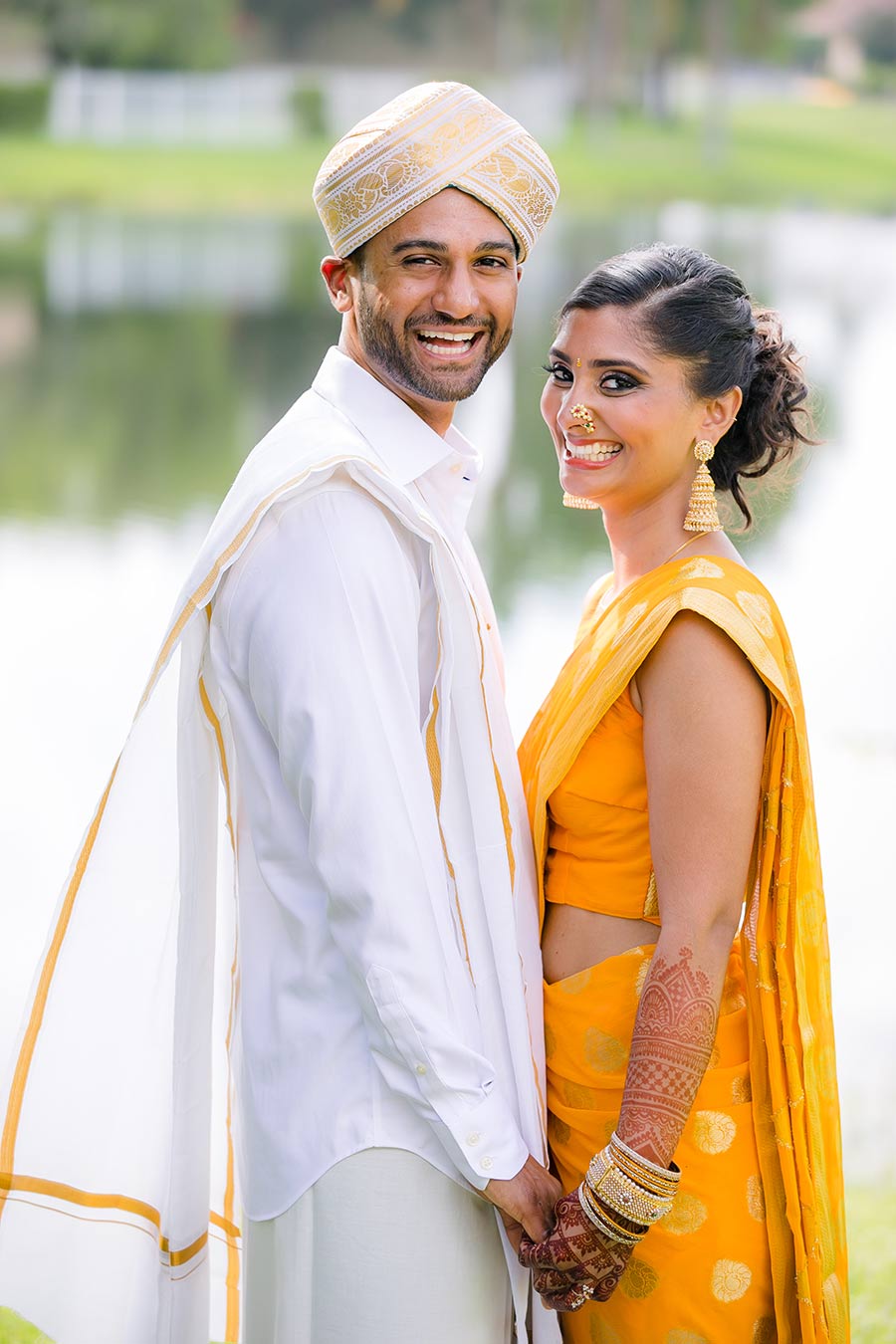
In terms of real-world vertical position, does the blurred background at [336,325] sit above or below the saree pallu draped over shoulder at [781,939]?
above

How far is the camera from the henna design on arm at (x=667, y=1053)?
1623 millimetres

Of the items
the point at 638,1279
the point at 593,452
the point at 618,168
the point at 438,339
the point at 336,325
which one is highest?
the point at 618,168

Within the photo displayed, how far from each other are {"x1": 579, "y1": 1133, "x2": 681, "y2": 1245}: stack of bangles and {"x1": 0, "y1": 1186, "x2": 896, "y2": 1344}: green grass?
Answer: 3.63ft

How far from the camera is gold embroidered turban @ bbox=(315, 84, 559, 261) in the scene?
171 centimetres

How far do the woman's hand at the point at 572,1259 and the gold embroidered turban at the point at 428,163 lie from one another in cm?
101

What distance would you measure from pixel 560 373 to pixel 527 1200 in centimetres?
91

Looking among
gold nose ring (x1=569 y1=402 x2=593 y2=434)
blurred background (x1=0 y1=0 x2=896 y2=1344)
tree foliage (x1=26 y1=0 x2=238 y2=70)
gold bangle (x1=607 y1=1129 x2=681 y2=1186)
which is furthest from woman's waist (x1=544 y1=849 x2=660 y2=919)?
tree foliage (x1=26 y1=0 x2=238 y2=70)

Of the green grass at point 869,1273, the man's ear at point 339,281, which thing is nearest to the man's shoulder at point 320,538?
the man's ear at point 339,281

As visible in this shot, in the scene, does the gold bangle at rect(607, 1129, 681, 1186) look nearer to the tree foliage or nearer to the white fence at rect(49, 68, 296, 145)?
the white fence at rect(49, 68, 296, 145)

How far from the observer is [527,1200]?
1609 mm

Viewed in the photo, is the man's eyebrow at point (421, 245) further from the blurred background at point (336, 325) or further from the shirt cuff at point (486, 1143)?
the shirt cuff at point (486, 1143)

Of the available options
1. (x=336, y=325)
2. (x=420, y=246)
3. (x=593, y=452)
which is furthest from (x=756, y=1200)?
(x=336, y=325)

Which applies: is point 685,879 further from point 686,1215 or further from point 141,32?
point 141,32

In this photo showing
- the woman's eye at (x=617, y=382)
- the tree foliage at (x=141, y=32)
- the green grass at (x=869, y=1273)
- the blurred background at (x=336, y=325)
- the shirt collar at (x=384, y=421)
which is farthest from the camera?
the tree foliage at (x=141, y=32)
